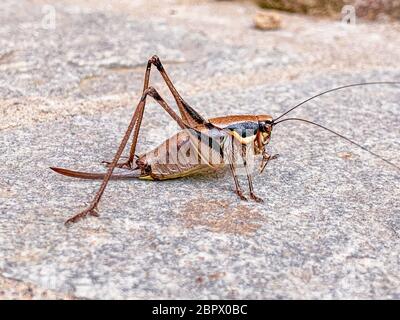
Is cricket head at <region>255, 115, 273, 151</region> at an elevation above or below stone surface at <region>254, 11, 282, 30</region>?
below

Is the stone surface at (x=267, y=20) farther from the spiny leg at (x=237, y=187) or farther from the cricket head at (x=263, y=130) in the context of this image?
the spiny leg at (x=237, y=187)

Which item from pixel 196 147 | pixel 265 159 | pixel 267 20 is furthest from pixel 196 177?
pixel 267 20

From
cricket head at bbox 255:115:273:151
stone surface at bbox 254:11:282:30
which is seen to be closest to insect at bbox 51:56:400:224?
cricket head at bbox 255:115:273:151

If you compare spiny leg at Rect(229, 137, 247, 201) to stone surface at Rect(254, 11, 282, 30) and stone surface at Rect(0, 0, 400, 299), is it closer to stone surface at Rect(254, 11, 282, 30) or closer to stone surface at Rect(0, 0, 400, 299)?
stone surface at Rect(0, 0, 400, 299)

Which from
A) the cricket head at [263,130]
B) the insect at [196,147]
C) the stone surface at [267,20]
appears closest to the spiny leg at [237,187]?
the insect at [196,147]

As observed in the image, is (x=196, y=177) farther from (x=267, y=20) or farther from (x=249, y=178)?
(x=267, y=20)

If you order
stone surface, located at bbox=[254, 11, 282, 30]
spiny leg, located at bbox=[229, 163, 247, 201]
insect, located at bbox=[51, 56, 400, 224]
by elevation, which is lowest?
spiny leg, located at bbox=[229, 163, 247, 201]
